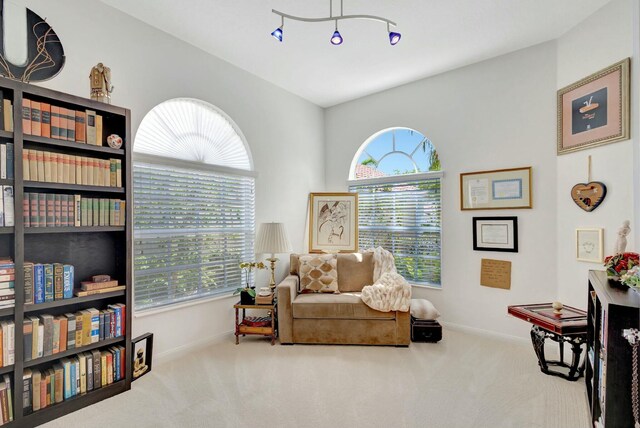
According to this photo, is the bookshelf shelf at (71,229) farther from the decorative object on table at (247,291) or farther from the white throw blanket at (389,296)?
the white throw blanket at (389,296)

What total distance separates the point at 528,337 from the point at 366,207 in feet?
7.65

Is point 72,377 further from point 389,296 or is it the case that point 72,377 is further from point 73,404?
point 389,296

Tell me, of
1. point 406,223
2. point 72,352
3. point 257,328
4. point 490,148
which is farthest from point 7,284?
point 490,148

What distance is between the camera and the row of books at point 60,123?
1.95m

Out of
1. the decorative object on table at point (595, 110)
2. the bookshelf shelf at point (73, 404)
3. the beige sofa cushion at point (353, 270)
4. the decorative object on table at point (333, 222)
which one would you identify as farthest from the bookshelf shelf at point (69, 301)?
the decorative object on table at point (595, 110)

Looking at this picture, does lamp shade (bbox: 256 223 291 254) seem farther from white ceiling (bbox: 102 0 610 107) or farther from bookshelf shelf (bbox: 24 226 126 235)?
white ceiling (bbox: 102 0 610 107)

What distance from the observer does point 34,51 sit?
2.11 metres

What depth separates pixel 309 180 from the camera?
4539mm

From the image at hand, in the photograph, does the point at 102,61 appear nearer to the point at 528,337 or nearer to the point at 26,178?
the point at 26,178

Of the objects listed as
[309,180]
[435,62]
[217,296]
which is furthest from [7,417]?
[435,62]

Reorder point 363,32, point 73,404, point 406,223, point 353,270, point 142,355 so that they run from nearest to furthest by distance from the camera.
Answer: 1. point 73,404
2. point 142,355
3. point 363,32
4. point 353,270
5. point 406,223

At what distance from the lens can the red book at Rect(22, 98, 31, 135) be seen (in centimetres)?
192

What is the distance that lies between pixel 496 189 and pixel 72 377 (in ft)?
12.9

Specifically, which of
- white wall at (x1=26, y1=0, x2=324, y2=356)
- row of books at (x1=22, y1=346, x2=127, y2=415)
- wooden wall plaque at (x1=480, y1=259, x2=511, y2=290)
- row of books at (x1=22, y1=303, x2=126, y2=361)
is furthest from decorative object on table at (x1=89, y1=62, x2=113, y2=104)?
wooden wall plaque at (x1=480, y1=259, x2=511, y2=290)
